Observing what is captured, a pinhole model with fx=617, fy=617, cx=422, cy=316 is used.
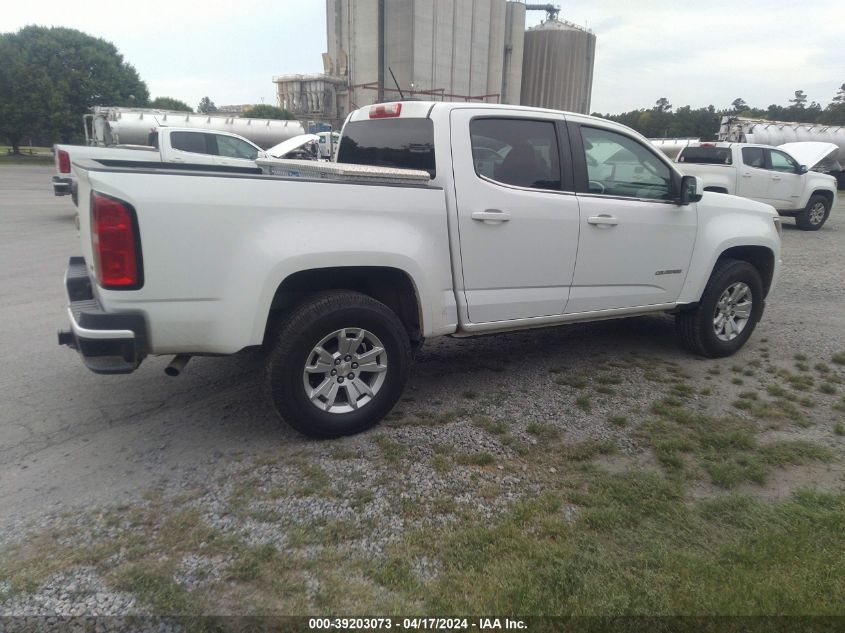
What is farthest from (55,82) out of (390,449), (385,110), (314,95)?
(390,449)

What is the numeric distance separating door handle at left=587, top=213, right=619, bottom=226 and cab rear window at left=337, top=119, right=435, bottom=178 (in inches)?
49.3

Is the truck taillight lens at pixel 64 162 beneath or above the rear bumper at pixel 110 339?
above

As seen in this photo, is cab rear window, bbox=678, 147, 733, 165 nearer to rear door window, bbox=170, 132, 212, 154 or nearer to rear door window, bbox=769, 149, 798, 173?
rear door window, bbox=769, 149, 798, 173

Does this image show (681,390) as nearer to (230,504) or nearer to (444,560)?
(444,560)

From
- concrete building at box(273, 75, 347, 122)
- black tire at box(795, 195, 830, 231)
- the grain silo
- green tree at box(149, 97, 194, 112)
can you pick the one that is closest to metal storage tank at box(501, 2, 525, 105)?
the grain silo

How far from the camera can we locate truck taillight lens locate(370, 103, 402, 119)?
433cm

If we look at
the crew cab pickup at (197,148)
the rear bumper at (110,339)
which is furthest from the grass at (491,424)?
the crew cab pickup at (197,148)

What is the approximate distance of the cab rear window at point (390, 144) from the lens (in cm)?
404

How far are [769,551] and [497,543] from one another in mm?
1186

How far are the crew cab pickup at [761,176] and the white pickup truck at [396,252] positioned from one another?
376 inches

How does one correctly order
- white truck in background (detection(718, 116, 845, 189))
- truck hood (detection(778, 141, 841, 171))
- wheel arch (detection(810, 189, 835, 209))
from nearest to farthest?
wheel arch (detection(810, 189, 835, 209)) → truck hood (detection(778, 141, 841, 171)) → white truck in background (detection(718, 116, 845, 189))

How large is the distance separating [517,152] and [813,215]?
548 inches

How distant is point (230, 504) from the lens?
3.01 m

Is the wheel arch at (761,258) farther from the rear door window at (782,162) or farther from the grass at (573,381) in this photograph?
the rear door window at (782,162)
